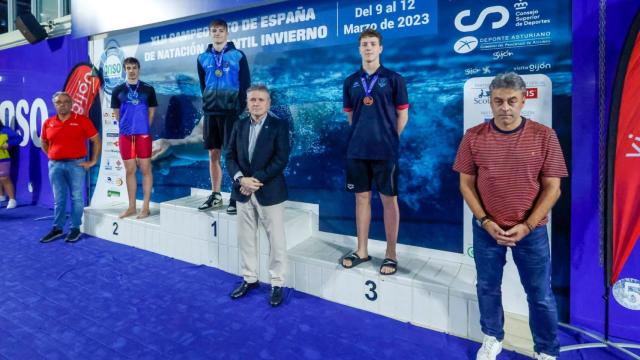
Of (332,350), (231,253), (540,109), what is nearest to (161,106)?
(231,253)

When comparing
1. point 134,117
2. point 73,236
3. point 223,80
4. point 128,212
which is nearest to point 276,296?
point 223,80

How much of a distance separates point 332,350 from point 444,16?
251 centimetres

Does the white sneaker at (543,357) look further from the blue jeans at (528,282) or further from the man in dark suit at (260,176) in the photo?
the man in dark suit at (260,176)

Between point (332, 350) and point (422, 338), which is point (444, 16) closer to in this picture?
point (422, 338)

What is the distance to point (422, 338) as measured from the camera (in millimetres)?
2482

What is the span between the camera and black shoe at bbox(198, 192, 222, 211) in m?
3.95

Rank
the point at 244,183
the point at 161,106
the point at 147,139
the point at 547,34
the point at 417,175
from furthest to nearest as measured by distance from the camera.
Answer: the point at 161,106 < the point at 147,139 < the point at 417,175 < the point at 244,183 < the point at 547,34

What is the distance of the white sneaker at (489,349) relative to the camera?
86.4 inches

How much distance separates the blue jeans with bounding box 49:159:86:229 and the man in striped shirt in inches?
165

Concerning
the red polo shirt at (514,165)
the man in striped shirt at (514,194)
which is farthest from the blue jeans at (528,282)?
the red polo shirt at (514,165)

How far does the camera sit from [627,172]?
233cm

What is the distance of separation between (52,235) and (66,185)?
0.60 meters

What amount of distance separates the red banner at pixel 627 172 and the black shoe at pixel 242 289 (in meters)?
2.39

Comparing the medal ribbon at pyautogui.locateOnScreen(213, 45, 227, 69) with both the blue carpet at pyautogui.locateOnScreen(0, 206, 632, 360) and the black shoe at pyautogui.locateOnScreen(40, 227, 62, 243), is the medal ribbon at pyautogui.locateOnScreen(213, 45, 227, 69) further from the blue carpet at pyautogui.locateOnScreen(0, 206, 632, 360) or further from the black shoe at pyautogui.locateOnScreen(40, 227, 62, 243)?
the black shoe at pyautogui.locateOnScreen(40, 227, 62, 243)
